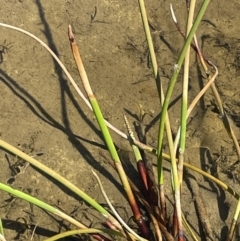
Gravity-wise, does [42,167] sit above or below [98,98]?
below

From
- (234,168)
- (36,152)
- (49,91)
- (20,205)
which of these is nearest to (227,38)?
(234,168)

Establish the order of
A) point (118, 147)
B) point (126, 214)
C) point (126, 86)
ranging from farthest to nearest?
point (126, 86), point (118, 147), point (126, 214)

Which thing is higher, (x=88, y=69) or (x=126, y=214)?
(x=88, y=69)

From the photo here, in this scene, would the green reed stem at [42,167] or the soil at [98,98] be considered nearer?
the green reed stem at [42,167]

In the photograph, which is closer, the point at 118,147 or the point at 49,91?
the point at 118,147

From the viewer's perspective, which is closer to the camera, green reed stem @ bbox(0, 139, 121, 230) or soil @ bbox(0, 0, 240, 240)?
green reed stem @ bbox(0, 139, 121, 230)

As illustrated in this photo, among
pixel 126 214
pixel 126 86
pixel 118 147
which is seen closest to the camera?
pixel 126 214

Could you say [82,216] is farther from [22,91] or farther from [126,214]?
[22,91]

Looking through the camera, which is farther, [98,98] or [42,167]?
[98,98]
